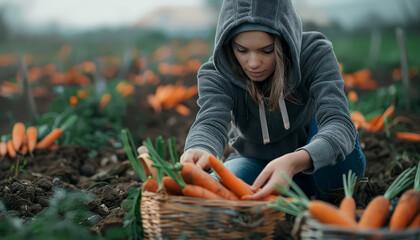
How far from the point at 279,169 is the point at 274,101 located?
1.61ft

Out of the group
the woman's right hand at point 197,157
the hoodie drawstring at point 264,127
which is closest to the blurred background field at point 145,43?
the hoodie drawstring at point 264,127

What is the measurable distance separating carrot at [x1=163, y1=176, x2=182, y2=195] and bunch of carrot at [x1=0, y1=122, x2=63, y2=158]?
1969 millimetres

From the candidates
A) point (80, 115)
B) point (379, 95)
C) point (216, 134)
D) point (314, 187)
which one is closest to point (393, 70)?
point (379, 95)

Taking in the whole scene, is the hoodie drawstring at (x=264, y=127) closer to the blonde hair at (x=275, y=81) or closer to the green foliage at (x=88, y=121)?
the blonde hair at (x=275, y=81)

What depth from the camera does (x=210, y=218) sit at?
5.32ft

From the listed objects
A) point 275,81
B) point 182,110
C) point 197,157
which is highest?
point 275,81

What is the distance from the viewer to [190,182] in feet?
5.86

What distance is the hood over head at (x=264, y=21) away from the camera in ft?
6.72

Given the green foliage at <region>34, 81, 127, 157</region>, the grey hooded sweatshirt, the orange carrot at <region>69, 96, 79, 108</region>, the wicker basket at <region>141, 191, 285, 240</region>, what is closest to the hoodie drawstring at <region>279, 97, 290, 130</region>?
the grey hooded sweatshirt

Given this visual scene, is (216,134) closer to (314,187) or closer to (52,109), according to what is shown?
(314,187)

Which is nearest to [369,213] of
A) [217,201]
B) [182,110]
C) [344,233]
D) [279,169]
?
[344,233]

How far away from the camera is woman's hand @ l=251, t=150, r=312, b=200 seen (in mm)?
1726

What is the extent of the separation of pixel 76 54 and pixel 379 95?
468 cm

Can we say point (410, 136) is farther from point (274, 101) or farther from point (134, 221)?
point (134, 221)
